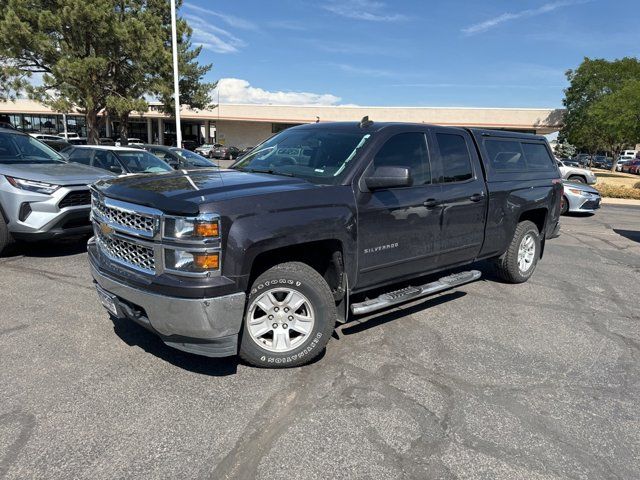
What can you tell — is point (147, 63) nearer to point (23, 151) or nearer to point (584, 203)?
point (23, 151)

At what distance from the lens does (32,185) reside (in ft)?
20.1

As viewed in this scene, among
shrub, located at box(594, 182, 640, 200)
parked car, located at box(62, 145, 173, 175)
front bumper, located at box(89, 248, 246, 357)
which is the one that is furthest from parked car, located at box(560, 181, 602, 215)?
front bumper, located at box(89, 248, 246, 357)

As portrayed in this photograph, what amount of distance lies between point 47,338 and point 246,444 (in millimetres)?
2322

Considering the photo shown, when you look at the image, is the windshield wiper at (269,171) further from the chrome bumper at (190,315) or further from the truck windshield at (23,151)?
the truck windshield at (23,151)

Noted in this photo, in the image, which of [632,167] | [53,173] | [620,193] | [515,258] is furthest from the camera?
[632,167]

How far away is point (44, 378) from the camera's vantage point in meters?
3.39

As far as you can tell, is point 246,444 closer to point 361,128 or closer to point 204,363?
point 204,363

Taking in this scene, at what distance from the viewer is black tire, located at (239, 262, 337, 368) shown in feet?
11.2

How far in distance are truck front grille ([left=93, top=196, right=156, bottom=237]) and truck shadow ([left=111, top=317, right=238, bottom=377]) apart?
1133 millimetres

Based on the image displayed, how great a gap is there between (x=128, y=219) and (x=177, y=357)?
121 cm

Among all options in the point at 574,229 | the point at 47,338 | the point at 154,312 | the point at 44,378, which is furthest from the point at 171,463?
the point at 574,229

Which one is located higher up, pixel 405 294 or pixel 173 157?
pixel 173 157

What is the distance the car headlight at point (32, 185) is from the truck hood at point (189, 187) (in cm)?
293

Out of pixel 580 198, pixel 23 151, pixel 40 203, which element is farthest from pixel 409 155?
pixel 580 198
